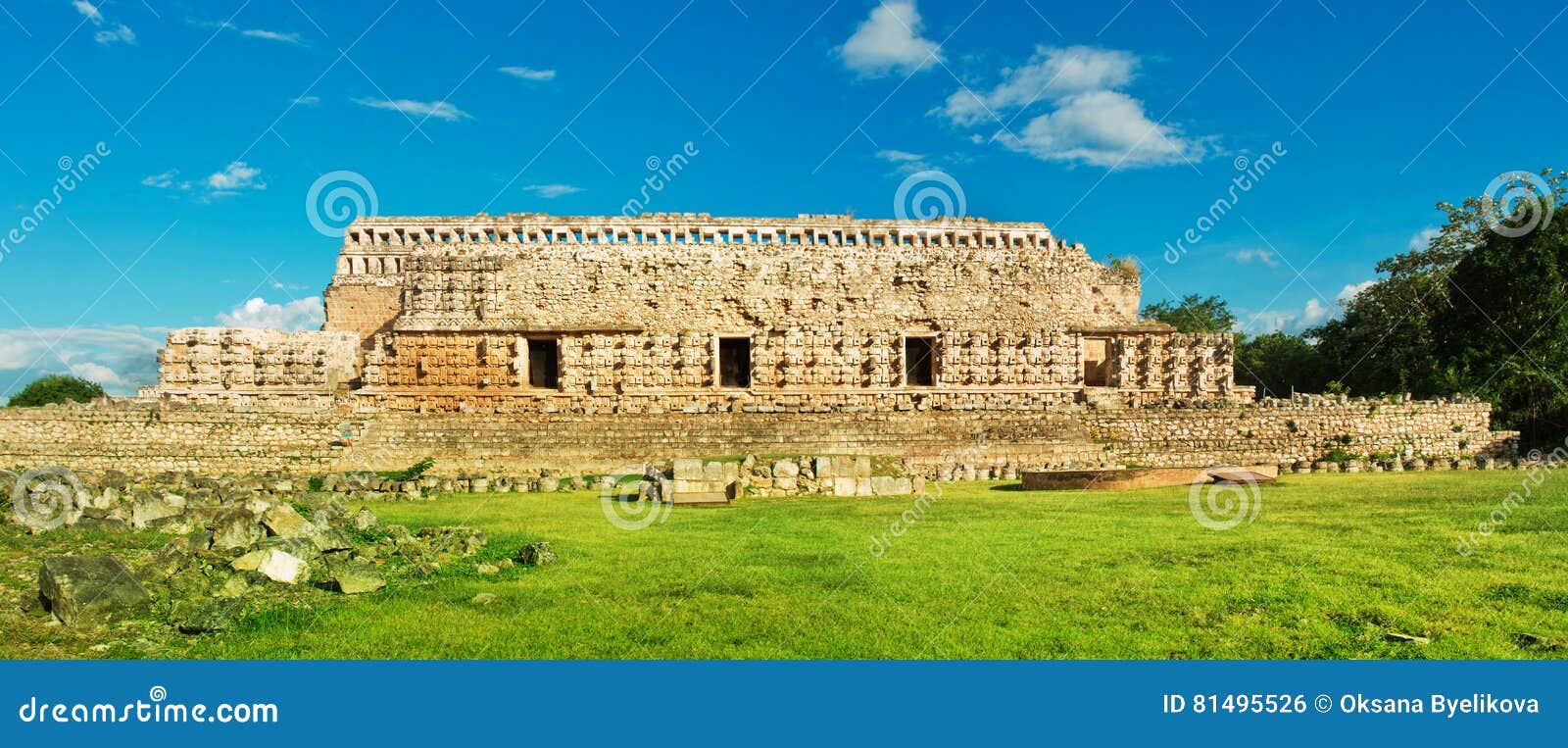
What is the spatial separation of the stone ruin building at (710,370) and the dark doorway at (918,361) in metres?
0.11

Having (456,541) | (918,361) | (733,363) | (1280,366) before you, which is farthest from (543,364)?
(1280,366)

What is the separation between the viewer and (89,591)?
5.53 metres

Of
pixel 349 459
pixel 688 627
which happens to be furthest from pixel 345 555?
pixel 349 459

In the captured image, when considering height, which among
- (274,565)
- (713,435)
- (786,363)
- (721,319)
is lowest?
(274,565)

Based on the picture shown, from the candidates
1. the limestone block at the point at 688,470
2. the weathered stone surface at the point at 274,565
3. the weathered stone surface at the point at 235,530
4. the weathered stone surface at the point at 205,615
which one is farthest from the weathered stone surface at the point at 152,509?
the limestone block at the point at 688,470

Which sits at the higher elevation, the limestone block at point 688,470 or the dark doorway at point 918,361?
the dark doorway at point 918,361

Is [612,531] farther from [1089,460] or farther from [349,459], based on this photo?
[1089,460]

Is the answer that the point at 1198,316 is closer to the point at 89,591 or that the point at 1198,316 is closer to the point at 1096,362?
the point at 1096,362

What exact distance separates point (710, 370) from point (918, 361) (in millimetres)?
7330

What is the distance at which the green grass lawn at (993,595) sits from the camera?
15.5 ft

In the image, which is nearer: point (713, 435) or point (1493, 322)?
point (713, 435)

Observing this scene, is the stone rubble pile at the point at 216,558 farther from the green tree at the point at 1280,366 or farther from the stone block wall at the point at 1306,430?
the green tree at the point at 1280,366

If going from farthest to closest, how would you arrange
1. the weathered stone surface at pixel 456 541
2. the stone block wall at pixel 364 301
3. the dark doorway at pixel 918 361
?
the stone block wall at pixel 364 301
the dark doorway at pixel 918 361
the weathered stone surface at pixel 456 541

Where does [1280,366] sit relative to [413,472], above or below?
above
